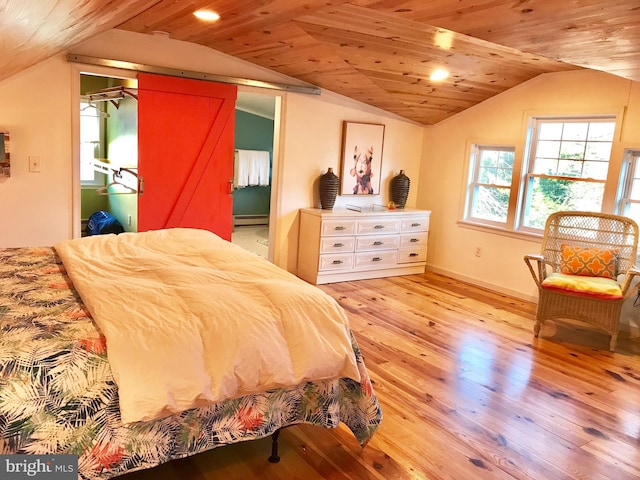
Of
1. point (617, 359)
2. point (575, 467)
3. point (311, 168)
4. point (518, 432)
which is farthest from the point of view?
point (311, 168)

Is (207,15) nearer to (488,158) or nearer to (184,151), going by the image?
(184,151)

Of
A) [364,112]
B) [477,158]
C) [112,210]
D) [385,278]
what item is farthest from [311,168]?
[112,210]

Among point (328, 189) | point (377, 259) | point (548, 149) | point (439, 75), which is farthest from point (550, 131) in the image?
point (328, 189)

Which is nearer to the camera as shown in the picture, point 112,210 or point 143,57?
point 143,57

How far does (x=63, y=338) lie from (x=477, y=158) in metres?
4.87

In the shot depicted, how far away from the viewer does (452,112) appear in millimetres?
5703

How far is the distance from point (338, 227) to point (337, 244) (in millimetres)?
182

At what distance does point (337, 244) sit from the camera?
5.26 meters

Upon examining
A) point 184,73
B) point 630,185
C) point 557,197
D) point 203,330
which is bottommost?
point 203,330

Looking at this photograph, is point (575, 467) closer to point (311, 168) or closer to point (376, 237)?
point (376, 237)

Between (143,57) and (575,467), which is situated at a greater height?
(143,57)

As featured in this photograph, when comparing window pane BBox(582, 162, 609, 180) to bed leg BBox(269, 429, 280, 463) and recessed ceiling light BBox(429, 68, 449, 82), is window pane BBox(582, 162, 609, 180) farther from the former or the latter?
bed leg BBox(269, 429, 280, 463)

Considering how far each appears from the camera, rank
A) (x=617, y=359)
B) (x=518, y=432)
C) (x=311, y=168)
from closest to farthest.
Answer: (x=518, y=432), (x=617, y=359), (x=311, y=168)

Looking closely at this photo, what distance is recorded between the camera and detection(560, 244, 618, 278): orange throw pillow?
413 centimetres
